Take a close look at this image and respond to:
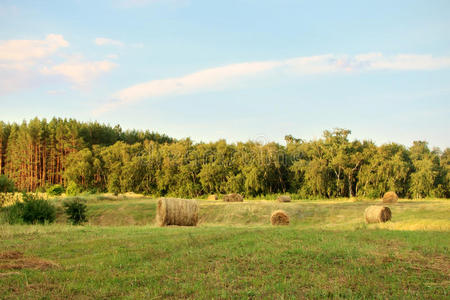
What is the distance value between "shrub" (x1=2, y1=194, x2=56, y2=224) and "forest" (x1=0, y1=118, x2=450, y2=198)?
59.8 ft

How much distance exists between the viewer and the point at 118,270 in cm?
823

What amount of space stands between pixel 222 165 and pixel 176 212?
105 ft

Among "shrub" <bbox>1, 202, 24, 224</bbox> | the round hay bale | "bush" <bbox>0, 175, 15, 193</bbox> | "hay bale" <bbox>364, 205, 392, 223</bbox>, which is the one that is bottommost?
the round hay bale

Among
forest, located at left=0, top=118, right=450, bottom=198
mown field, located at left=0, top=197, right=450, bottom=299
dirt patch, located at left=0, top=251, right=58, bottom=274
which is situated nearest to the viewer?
mown field, located at left=0, top=197, right=450, bottom=299

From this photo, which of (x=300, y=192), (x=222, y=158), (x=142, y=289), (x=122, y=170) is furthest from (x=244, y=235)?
(x=122, y=170)

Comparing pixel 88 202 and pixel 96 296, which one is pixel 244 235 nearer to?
pixel 96 296

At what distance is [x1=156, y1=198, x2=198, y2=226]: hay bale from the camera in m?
21.2

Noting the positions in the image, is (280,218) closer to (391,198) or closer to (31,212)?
(31,212)

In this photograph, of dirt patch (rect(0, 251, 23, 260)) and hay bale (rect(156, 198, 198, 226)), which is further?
hay bale (rect(156, 198, 198, 226))

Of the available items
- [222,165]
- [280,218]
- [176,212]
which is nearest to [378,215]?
[280,218]

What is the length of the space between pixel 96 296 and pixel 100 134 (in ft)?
239

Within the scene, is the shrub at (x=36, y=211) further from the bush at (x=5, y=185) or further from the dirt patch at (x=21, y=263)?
the dirt patch at (x=21, y=263)

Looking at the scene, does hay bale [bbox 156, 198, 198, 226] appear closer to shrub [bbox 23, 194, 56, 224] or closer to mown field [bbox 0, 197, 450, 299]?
shrub [bbox 23, 194, 56, 224]

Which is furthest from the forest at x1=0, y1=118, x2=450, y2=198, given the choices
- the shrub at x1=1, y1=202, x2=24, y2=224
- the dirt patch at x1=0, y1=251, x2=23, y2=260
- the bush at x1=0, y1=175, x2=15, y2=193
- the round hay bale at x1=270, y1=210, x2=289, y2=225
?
the dirt patch at x1=0, y1=251, x2=23, y2=260
